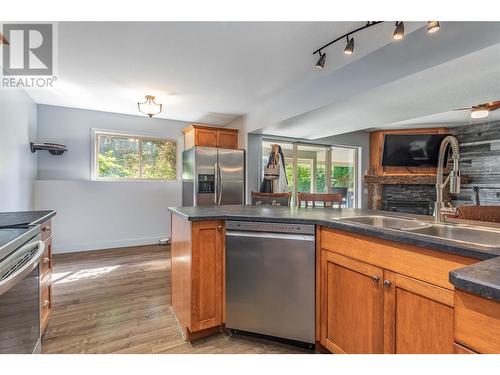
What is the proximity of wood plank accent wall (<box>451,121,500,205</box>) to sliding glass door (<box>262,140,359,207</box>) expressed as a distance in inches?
80.6

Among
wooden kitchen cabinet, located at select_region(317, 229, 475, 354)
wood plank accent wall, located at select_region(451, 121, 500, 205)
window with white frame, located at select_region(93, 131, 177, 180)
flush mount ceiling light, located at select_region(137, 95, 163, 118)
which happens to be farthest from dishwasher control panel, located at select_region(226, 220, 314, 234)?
wood plank accent wall, located at select_region(451, 121, 500, 205)

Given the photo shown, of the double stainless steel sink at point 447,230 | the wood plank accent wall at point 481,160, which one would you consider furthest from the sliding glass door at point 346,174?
the double stainless steel sink at point 447,230

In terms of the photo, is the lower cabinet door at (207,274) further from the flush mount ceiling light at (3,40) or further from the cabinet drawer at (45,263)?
the flush mount ceiling light at (3,40)

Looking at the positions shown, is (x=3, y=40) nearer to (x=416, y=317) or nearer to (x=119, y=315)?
(x=119, y=315)

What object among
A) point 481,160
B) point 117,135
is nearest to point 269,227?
point 117,135

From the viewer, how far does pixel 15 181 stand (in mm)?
3062

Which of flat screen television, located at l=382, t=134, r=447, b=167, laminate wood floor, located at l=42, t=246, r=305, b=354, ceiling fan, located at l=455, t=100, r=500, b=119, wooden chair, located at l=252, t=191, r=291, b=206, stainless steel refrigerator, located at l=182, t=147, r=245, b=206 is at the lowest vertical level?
laminate wood floor, located at l=42, t=246, r=305, b=354

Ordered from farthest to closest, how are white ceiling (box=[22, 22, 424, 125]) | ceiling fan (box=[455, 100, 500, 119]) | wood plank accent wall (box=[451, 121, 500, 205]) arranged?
wood plank accent wall (box=[451, 121, 500, 205]) < ceiling fan (box=[455, 100, 500, 119]) < white ceiling (box=[22, 22, 424, 125])

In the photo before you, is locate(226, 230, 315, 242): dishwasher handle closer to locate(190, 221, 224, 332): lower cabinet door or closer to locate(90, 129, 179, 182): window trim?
locate(190, 221, 224, 332): lower cabinet door

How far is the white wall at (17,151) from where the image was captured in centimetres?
273

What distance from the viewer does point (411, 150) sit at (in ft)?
17.3

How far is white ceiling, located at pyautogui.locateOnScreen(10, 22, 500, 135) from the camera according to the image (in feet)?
6.19
